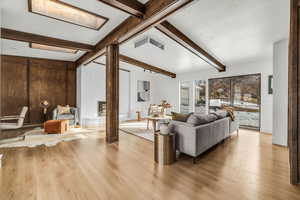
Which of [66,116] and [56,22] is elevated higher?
[56,22]

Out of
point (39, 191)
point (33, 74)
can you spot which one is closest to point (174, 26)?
point (39, 191)

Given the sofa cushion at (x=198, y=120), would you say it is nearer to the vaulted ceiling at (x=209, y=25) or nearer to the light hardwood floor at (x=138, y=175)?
the light hardwood floor at (x=138, y=175)

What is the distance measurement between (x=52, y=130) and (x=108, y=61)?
9.19 ft

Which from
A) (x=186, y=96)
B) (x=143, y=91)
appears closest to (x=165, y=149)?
(x=186, y=96)

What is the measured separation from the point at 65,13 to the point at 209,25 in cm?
287

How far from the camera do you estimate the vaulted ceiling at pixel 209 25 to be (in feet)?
7.86

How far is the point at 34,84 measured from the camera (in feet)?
18.0

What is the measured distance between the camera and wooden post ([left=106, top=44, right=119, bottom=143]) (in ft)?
12.2

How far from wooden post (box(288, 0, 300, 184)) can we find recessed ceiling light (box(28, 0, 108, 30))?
119 inches

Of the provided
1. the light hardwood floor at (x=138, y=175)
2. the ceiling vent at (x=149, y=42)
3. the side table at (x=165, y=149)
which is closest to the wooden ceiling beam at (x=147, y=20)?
the ceiling vent at (x=149, y=42)

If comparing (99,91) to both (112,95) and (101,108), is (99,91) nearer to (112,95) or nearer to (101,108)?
(101,108)

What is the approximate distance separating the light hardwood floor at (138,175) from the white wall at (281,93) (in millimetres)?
392

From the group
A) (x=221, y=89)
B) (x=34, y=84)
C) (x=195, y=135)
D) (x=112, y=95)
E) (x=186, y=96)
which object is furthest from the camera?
(x=186, y=96)

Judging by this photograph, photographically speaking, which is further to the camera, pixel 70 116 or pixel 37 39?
pixel 70 116
